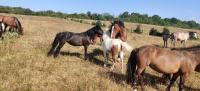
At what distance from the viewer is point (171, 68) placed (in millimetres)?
11102

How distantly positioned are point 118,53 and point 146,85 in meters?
3.08

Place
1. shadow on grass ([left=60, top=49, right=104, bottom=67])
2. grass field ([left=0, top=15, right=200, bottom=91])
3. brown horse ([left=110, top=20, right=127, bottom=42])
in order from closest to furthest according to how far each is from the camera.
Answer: grass field ([left=0, top=15, right=200, bottom=91]), shadow on grass ([left=60, top=49, right=104, bottom=67]), brown horse ([left=110, top=20, right=127, bottom=42])

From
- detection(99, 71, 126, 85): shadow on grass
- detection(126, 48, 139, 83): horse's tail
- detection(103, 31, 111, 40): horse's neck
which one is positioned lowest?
detection(99, 71, 126, 85): shadow on grass

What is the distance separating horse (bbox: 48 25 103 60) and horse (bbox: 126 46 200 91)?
14.8 feet

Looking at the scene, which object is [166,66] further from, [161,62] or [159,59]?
[159,59]

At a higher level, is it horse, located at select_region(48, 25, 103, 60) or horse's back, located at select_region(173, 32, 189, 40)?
horse, located at select_region(48, 25, 103, 60)

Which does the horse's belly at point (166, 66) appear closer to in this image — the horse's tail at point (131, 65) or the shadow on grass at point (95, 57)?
the horse's tail at point (131, 65)

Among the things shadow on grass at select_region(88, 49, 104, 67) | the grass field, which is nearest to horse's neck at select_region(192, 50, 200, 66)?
the grass field

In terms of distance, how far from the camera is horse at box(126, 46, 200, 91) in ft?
35.8

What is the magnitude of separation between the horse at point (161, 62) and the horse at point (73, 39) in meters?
4.52

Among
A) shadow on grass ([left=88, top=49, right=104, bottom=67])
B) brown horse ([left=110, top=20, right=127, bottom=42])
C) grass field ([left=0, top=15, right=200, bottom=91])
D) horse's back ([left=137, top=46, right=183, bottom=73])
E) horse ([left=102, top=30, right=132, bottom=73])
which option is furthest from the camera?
brown horse ([left=110, top=20, right=127, bottom=42])

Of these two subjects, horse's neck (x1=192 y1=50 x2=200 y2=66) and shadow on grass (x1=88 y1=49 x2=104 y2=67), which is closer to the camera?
horse's neck (x1=192 y1=50 x2=200 y2=66)

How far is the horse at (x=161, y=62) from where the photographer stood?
1091 centimetres

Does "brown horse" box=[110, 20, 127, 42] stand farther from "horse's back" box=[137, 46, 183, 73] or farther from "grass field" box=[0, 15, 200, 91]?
"horse's back" box=[137, 46, 183, 73]
